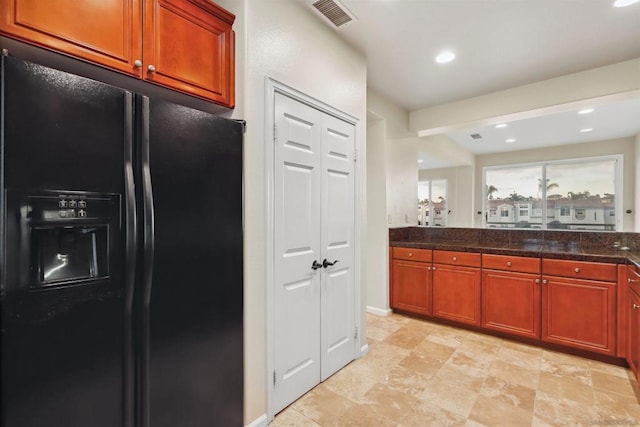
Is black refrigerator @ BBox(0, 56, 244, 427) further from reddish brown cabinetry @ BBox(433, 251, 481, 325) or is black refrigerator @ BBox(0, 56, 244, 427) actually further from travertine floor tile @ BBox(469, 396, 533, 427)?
reddish brown cabinetry @ BBox(433, 251, 481, 325)

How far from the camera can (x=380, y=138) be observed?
3.80 metres

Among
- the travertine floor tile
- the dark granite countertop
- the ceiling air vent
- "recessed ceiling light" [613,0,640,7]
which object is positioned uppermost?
the ceiling air vent

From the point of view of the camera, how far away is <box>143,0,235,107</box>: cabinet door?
144 centimetres

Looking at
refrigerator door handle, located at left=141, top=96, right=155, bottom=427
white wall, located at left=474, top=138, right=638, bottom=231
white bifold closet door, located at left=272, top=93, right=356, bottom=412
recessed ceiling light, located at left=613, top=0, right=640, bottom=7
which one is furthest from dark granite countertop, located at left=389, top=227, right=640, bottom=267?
white wall, located at left=474, top=138, right=638, bottom=231

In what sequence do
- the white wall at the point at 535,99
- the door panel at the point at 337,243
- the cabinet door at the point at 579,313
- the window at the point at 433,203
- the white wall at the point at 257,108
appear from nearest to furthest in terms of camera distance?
the white wall at the point at 257,108 < the door panel at the point at 337,243 < the cabinet door at the point at 579,313 < the white wall at the point at 535,99 < the window at the point at 433,203

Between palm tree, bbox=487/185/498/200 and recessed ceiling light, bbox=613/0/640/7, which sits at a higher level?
recessed ceiling light, bbox=613/0/640/7

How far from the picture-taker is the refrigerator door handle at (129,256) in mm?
1246

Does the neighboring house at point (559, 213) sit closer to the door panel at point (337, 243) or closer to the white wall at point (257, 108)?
the door panel at point (337, 243)

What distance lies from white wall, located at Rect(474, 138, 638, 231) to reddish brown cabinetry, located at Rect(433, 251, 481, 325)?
4.52m

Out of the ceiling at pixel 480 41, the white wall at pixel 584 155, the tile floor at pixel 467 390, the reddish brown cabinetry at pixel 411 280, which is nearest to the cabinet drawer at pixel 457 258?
the reddish brown cabinetry at pixel 411 280

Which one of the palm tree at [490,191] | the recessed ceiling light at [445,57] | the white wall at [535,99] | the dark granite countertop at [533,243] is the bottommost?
the dark granite countertop at [533,243]

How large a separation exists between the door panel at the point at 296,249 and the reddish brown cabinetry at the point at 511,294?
1921 millimetres

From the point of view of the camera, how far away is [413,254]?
3682mm

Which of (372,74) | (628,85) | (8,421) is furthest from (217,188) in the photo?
(628,85)
